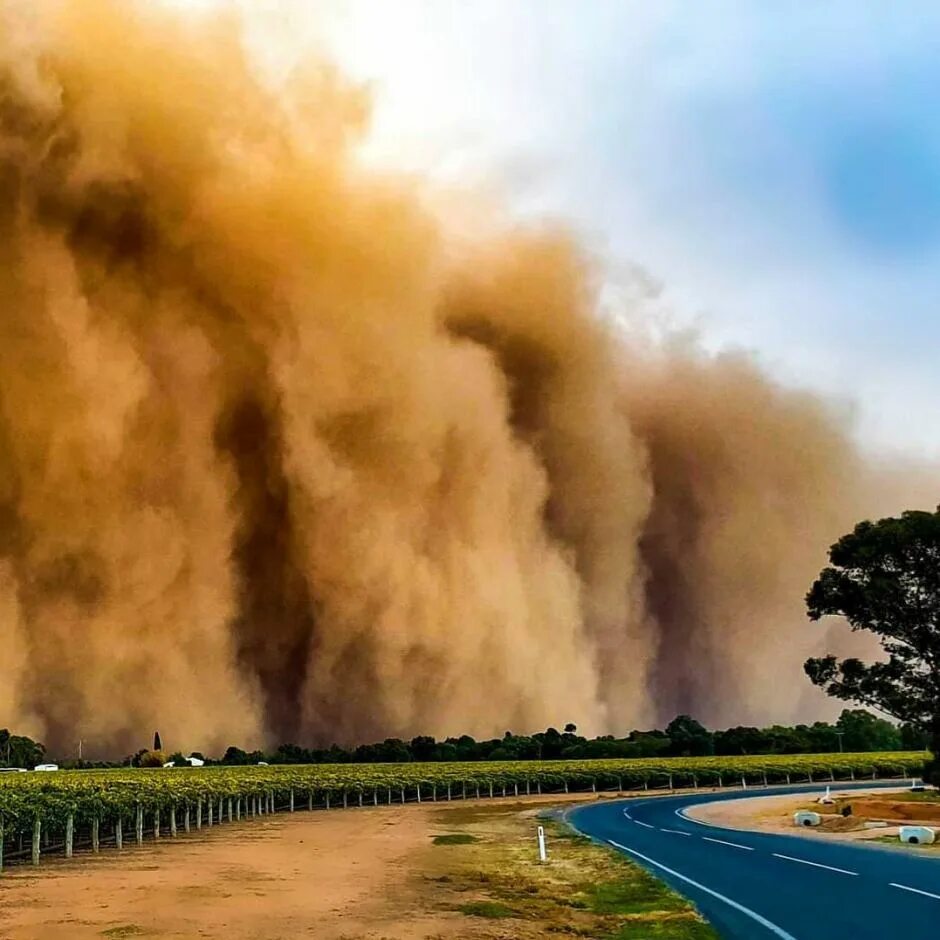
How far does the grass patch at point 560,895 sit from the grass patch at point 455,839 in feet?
4.44

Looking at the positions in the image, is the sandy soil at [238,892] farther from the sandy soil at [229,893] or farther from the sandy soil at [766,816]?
the sandy soil at [766,816]

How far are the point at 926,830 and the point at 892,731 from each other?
11999 cm

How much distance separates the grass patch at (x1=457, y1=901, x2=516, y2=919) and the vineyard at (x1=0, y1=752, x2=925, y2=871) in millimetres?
16064

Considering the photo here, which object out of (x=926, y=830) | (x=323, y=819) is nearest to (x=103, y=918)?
(x=926, y=830)

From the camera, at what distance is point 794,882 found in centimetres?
1706

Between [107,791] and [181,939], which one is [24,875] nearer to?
[107,791]

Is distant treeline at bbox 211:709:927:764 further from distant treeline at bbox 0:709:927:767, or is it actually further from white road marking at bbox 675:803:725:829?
Answer: white road marking at bbox 675:803:725:829

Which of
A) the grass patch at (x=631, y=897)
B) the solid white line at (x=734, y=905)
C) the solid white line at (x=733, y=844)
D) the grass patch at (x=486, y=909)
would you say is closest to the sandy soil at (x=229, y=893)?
the grass patch at (x=486, y=909)

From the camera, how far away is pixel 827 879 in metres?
17.3

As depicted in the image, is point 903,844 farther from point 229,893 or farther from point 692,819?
point 229,893

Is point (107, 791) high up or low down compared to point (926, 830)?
up

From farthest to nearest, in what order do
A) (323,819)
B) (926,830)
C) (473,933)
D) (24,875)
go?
1. (323,819)
2. (24,875)
3. (926,830)
4. (473,933)

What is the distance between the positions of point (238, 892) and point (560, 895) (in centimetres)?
747

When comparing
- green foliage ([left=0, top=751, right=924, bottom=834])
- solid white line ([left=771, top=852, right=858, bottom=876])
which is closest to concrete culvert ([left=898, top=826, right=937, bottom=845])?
solid white line ([left=771, top=852, right=858, bottom=876])
